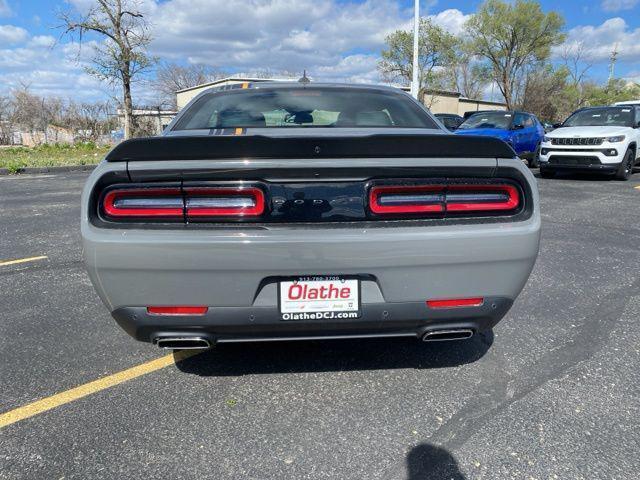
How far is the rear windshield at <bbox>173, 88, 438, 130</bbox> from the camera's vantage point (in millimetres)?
3121

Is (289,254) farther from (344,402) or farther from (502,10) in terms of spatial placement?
(502,10)

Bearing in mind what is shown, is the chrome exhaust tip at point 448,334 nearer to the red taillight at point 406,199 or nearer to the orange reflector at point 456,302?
the orange reflector at point 456,302

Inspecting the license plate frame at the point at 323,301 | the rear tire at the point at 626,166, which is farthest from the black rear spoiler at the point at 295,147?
the rear tire at the point at 626,166

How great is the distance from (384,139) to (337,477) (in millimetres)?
1375

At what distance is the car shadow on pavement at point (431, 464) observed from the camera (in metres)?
1.85

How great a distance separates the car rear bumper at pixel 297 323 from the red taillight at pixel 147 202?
0.42 metres

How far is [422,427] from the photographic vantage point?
2.15m

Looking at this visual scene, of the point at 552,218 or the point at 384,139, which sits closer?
the point at 384,139

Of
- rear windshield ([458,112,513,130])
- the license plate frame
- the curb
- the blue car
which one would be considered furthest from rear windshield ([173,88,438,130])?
the curb

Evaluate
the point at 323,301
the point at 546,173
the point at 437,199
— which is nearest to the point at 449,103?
the point at 546,173

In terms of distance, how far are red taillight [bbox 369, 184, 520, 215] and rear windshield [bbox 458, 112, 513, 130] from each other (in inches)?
429

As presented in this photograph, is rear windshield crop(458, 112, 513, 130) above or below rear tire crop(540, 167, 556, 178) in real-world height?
above

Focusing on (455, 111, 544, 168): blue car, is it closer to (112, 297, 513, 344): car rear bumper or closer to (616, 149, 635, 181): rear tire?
(616, 149, 635, 181): rear tire

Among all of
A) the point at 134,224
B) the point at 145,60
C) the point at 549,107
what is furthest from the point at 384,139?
the point at 549,107
